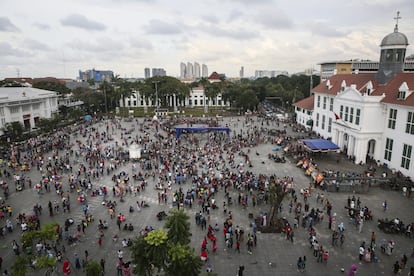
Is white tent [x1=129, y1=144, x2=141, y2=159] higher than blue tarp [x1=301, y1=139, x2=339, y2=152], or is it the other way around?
blue tarp [x1=301, y1=139, x2=339, y2=152]

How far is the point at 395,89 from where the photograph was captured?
35375mm

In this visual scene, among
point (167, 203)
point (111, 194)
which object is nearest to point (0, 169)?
point (111, 194)

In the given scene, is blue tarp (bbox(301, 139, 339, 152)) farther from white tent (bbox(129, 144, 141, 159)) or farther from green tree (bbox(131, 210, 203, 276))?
green tree (bbox(131, 210, 203, 276))

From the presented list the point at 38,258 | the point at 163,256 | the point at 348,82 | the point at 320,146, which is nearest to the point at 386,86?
the point at 348,82

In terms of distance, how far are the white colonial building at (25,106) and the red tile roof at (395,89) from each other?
6326 cm

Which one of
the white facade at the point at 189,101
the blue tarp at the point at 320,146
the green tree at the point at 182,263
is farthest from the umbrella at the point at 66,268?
the white facade at the point at 189,101

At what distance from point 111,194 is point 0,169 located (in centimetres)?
1789

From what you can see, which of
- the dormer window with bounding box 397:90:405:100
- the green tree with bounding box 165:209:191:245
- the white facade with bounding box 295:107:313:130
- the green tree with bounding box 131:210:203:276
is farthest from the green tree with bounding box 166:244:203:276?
the white facade with bounding box 295:107:313:130

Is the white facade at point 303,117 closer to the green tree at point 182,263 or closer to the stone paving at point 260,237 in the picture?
the stone paving at point 260,237

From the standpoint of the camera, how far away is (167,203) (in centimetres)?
2680

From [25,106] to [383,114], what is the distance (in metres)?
70.7

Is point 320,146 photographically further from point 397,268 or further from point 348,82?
point 397,268

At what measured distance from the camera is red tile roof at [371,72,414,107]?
107 feet

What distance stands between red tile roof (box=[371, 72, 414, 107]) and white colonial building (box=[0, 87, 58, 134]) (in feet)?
208
